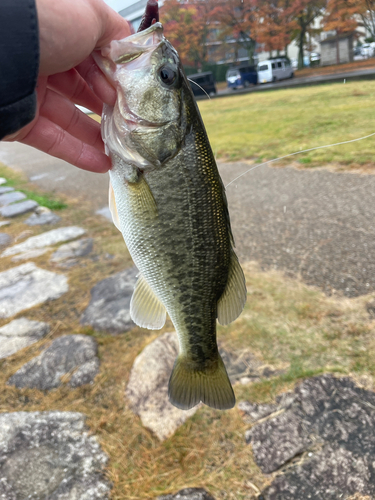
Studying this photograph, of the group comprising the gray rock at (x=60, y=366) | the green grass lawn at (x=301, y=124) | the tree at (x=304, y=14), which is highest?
the tree at (x=304, y=14)

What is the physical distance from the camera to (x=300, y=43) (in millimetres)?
4918

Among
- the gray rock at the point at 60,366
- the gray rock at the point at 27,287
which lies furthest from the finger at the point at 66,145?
the gray rock at the point at 27,287

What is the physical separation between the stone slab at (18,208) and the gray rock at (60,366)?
5.06 meters

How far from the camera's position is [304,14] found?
4148 millimetres

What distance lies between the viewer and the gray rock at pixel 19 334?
3344mm

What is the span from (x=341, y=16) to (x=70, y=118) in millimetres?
2147

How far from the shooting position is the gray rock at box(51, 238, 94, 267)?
5.00 meters

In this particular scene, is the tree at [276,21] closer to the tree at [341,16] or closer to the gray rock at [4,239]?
the tree at [341,16]

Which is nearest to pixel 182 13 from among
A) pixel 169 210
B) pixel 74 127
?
pixel 74 127

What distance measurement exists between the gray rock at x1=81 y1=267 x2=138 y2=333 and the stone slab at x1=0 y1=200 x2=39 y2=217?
4.23 meters

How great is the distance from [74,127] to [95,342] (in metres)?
2.12

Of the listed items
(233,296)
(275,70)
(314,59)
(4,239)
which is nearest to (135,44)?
(233,296)

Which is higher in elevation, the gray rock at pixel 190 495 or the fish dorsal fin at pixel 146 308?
the fish dorsal fin at pixel 146 308

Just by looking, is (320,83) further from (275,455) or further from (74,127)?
(275,455)
